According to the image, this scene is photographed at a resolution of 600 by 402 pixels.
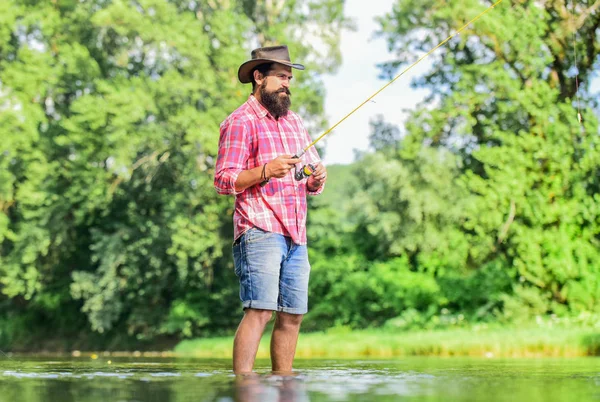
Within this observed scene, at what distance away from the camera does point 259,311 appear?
5.52 m

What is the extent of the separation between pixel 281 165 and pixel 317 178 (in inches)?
23.5

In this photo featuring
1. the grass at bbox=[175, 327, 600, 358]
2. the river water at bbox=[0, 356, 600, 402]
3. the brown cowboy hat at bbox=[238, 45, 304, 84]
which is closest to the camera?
the river water at bbox=[0, 356, 600, 402]

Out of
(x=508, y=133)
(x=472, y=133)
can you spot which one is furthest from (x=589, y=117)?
(x=472, y=133)

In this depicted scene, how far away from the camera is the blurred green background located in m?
18.3

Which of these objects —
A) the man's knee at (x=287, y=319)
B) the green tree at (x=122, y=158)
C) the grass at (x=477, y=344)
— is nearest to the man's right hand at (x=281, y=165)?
the man's knee at (x=287, y=319)

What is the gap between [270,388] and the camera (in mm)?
4219

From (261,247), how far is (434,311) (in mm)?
17422

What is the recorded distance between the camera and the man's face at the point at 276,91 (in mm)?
5938

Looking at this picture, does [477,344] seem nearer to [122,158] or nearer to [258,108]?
[258,108]

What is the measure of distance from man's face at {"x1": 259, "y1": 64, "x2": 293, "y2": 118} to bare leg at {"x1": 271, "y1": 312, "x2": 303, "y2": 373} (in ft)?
3.89

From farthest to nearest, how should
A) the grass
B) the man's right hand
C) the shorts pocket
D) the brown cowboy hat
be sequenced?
1. the grass
2. the brown cowboy hat
3. the shorts pocket
4. the man's right hand

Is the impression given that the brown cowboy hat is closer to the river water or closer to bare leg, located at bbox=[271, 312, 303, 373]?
bare leg, located at bbox=[271, 312, 303, 373]

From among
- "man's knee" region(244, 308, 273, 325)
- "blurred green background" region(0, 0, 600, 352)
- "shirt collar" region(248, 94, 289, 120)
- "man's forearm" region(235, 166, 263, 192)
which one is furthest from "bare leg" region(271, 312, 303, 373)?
"blurred green background" region(0, 0, 600, 352)

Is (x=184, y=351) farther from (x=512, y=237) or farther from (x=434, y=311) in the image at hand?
(x=512, y=237)
